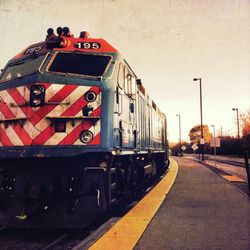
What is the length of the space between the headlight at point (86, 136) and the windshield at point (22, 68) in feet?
5.30

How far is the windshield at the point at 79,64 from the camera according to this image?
5688 mm

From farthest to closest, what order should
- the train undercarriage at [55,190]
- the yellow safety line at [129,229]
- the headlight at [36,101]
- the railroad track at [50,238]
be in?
the headlight at [36,101]
the train undercarriage at [55,190]
the railroad track at [50,238]
the yellow safety line at [129,229]

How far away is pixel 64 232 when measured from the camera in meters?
5.14

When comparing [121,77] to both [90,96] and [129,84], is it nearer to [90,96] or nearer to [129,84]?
[129,84]

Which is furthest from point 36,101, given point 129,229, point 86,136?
point 129,229

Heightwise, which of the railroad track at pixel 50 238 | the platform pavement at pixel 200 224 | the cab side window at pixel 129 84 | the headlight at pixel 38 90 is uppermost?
the cab side window at pixel 129 84

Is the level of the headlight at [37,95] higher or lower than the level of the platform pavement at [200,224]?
higher

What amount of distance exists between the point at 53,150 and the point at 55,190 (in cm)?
64

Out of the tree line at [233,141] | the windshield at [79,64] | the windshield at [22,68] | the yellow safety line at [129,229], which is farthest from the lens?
the tree line at [233,141]

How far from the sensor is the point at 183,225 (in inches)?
203

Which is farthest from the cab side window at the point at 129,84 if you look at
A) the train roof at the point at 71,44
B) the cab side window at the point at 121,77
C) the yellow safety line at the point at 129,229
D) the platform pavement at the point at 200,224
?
the platform pavement at the point at 200,224

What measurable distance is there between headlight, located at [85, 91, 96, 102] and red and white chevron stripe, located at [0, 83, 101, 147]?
51 millimetres

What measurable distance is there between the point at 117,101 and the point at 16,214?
8.58 ft

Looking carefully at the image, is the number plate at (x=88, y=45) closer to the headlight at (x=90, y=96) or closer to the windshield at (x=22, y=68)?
the windshield at (x=22, y=68)
